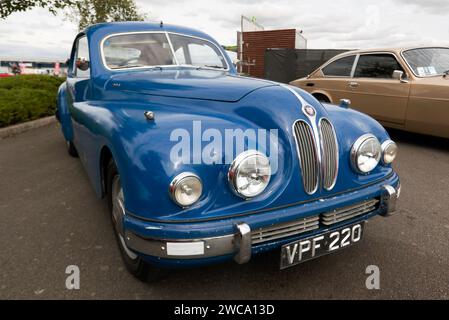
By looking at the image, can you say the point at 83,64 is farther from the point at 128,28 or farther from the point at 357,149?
the point at 357,149

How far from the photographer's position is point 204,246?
5.24 ft

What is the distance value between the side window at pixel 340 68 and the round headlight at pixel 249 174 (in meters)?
4.84

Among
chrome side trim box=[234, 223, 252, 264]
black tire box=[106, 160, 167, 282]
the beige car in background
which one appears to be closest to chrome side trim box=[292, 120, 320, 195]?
chrome side trim box=[234, 223, 252, 264]

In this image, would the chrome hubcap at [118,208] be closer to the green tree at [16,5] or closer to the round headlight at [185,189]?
the round headlight at [185,189]

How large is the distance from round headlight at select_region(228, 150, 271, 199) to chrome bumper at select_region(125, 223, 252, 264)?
7.1 inches

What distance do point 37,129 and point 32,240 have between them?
5.10 m

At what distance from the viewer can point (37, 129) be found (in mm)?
6891

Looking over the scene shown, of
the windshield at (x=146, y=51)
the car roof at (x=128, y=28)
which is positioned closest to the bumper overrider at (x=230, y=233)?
the windshield at (x=146, y=51)

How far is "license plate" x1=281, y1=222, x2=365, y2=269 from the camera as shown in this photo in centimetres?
178

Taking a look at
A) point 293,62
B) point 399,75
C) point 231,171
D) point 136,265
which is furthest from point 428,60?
point 293,62

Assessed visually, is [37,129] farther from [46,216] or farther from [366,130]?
[366,130]

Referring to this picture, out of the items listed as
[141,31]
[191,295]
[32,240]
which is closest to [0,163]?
[32,240]
